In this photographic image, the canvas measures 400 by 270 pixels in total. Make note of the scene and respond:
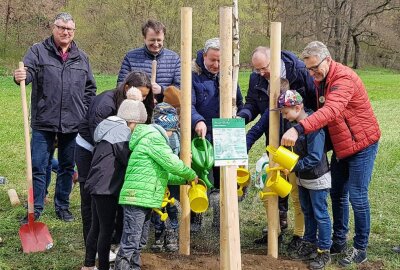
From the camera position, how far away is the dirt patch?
4480 millimetres

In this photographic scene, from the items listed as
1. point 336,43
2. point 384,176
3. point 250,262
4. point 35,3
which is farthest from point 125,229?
point 336,43

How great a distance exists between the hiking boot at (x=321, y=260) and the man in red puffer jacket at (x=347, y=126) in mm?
150

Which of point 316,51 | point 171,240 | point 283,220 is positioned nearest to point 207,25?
point 283,220

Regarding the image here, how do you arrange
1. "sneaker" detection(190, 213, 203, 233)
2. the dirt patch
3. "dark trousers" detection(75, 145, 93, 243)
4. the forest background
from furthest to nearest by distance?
the forest background < "sneaker" detection(190, 213, 203, 233) < "dark trousers" detection(75, 145, 93, 243) < the dirt patch

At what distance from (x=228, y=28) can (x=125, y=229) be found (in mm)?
1642

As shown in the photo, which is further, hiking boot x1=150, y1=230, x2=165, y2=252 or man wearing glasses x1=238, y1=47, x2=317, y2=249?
hiking boot x1=150, y1=230, x2=165, y2=252

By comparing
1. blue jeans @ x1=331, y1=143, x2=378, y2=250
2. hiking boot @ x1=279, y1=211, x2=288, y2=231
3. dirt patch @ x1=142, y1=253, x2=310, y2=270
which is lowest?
dirt patch @ x1=142, y1=253, x2=310, y2=270

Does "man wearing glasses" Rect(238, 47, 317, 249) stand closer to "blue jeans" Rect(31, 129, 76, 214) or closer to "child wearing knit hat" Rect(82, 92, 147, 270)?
"child wearing knit hat" Rect(82, 92, 147, 270)

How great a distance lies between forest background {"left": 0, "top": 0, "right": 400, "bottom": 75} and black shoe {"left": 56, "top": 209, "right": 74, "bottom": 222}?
19960 mm

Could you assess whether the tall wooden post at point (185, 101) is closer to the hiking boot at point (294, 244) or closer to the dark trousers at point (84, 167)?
the dark trousers at point (84, 167)

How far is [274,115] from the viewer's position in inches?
174

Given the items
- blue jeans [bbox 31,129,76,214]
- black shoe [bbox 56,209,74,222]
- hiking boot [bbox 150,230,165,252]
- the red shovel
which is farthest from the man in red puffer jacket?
black shoe [bbox 56,209,74,222]

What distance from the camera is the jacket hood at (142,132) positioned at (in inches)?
156

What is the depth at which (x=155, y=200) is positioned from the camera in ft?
13.2
